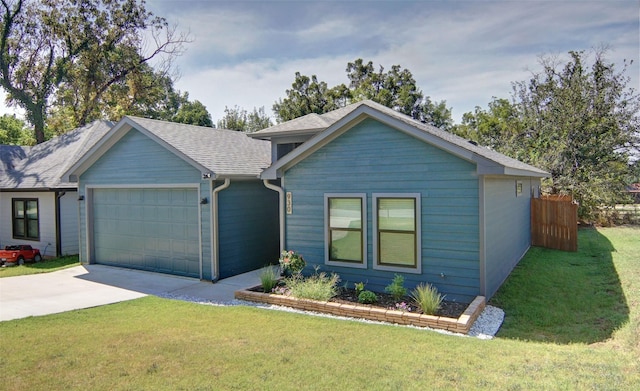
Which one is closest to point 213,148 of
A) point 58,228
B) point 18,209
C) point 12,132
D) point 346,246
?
point 346,246

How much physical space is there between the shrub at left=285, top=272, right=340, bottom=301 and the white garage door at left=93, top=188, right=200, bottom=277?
3.22 metres

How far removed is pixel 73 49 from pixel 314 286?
2858 cm

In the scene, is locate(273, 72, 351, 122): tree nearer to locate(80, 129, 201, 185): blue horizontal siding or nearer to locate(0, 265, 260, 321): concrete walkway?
locate(80, 129, 201, 185): blue horizontal siding

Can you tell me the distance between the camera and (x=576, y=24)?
13.0 m

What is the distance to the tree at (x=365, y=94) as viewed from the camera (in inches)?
1391

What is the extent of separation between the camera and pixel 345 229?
9.02 metres

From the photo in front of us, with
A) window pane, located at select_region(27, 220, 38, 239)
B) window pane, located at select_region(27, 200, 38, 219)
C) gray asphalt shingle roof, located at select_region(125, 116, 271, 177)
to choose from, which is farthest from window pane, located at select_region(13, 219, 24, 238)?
gray asphalt shingle roof, located at select_region(125, 116, 271, 177)

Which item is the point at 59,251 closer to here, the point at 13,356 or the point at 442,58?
the point at 13,356

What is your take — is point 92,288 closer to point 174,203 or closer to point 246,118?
point 174,203

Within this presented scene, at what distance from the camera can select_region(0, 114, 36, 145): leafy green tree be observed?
39281 millimetres

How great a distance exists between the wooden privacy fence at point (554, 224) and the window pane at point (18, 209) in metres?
19.0

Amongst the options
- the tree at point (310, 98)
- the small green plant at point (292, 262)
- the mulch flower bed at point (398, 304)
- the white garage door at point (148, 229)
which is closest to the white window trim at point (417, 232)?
the mulch flower bed at point (398, 304)

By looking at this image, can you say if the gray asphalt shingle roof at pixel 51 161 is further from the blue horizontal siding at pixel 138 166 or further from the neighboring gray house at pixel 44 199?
the blue horizontal siding at pixel 138 166

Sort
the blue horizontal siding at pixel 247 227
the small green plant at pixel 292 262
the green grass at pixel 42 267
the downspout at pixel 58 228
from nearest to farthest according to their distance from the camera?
the small green plant at pixel 292 262, the blue horizontal siding at pixel 247 227, the green grass at pixel 42 267, the downspout at pixel 58 228
